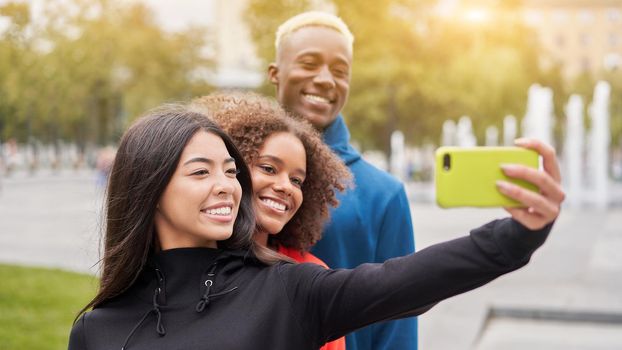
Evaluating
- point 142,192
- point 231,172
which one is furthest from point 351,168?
point 142,192

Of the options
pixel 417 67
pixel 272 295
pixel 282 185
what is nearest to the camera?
pixel 272 295

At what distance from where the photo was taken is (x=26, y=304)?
8117mm

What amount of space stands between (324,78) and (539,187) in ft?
4.93

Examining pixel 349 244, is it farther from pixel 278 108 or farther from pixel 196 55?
pixel 196 55

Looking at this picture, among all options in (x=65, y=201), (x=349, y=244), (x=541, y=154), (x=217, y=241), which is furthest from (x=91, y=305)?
(x=65, y=201)

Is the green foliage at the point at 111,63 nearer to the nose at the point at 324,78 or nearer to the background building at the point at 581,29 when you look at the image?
the nose at the point at 324,78

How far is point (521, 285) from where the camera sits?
989 centimetres

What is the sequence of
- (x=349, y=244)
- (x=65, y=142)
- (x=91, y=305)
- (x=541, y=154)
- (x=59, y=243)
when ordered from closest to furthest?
(x=541, y=154), (x=91, y=305), (x=349, y=244), (x=59, y=243), (x=65, y=142)

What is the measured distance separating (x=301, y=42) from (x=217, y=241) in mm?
1040

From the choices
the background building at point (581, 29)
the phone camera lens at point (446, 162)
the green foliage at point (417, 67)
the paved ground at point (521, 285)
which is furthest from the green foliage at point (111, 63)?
the background building at point (581, 29)

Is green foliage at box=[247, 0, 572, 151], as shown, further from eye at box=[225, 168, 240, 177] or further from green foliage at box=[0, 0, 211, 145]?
eye at box=[225, 168, 240, 177]

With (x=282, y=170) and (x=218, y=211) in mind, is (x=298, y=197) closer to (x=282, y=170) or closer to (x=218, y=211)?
(x=282, y=170)

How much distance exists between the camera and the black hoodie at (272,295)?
5.23 feet

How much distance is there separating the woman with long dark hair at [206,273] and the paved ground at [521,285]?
0.43 meters
